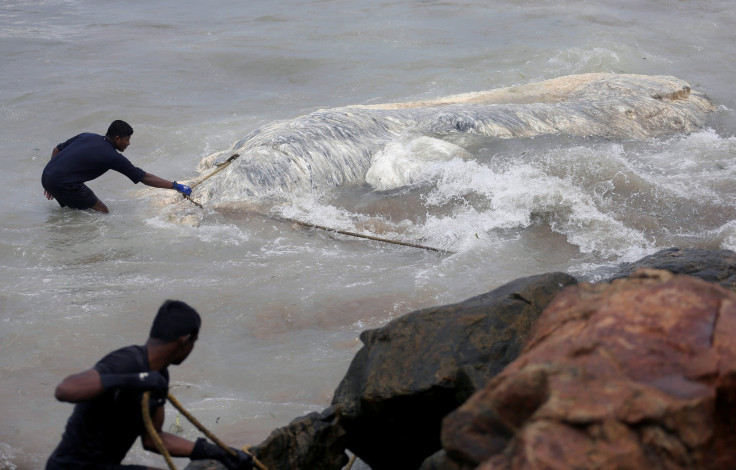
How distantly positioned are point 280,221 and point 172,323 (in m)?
4.31

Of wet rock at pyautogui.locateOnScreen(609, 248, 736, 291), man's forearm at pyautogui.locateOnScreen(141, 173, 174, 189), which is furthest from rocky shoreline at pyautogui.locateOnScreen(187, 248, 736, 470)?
man's forearm at pyautogui.locateOnScreen(141, 173, 174, 189)

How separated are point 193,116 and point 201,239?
5.38 metres

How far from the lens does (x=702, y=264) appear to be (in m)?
4.59

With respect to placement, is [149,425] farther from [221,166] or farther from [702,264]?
[221,166]

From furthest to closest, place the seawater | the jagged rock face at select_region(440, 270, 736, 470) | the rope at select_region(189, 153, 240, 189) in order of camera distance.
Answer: the rope at select_region(189, 153, 240, 189) < the seawater < the jagged rock face at select_region(440, 270, 736, 470)

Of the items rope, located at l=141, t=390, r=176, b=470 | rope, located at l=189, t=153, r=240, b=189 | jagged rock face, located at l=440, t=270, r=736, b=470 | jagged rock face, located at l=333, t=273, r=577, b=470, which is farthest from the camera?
rope, located at l=189, t=153, r=240, b=189

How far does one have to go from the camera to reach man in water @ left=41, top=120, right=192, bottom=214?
7.34m

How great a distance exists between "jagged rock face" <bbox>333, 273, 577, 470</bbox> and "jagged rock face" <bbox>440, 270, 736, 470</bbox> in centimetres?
86

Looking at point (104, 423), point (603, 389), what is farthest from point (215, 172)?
point (603, 389)

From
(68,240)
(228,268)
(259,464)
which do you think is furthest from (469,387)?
(68,240)

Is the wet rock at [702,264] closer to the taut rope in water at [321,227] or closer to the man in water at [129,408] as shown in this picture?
the taut rope in water at [321,227]

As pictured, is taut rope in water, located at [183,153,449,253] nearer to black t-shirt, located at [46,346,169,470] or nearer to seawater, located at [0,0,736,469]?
seawater, located at [0,0,736,469]

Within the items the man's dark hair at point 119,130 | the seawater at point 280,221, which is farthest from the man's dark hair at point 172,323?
the man's dark hair at point 119,130

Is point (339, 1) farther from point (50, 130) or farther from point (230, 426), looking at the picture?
point (230, 426)
